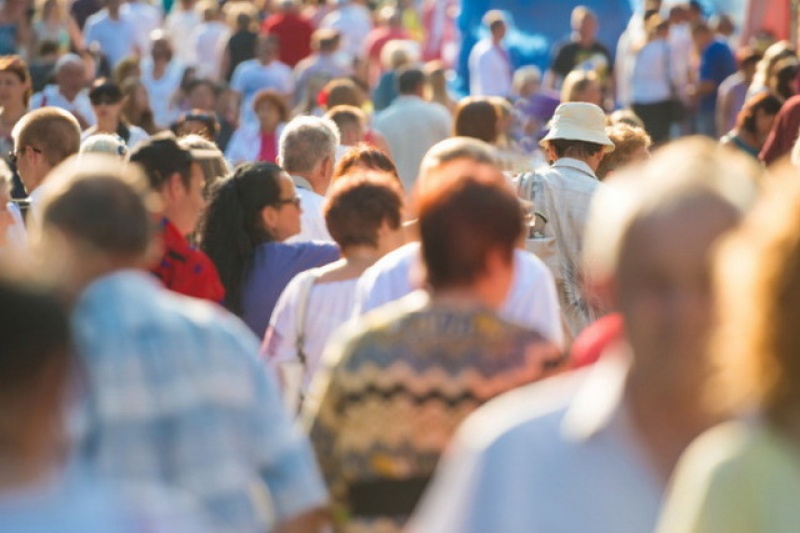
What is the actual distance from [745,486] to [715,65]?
61.1 feet

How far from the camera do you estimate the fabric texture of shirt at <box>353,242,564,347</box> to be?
5586 millimetres

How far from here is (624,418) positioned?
10.5 ft

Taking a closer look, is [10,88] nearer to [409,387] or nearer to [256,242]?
[256,242]

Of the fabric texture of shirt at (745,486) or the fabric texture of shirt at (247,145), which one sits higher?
the fabric texture of shirt at (745,486)

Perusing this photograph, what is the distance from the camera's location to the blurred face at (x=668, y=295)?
3.22m

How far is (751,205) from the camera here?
3465 millimetres

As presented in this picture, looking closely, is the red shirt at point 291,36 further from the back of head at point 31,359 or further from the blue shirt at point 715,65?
the back of head at point 31,359

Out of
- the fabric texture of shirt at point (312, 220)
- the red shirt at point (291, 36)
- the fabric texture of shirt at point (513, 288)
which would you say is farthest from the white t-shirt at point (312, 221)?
the red shirt at point (291, 36)

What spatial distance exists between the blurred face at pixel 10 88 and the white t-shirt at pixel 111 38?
990 cm

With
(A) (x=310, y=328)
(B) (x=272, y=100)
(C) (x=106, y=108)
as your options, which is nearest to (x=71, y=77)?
(B) (x=272, y=100)

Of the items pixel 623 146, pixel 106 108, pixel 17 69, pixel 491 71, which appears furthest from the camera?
pixel 491 71

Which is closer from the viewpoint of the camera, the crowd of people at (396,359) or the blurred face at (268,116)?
the crowd of people at (396,359)

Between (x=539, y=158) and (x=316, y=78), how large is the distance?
113 inches

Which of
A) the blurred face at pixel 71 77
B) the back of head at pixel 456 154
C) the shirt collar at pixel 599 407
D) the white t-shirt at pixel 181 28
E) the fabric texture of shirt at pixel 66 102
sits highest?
the shirt collar at pixel 599 407
